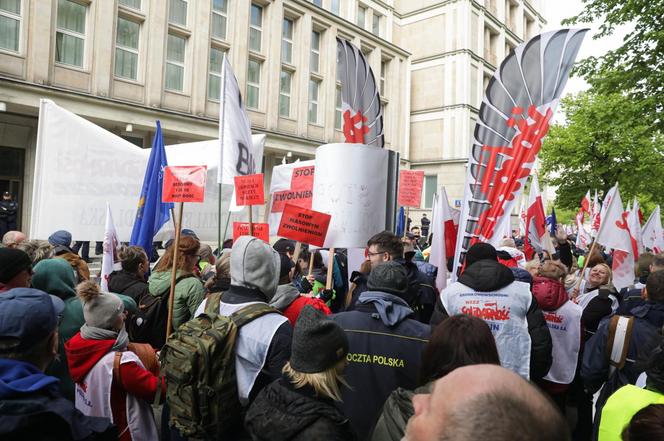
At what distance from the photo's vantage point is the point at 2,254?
9.91 feet

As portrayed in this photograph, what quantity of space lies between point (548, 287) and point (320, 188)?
2.14 m

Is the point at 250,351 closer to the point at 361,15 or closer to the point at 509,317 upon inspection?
the point at 509,317

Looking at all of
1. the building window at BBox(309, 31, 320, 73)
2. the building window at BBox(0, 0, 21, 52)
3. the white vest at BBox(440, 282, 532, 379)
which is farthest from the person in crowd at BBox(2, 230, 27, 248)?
the building window at BBox(309, 31, 320, 73)

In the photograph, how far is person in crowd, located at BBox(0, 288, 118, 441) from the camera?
5.30ft

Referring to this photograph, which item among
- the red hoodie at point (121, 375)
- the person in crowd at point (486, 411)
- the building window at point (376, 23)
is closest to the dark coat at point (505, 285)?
the red hoodie at point (121, 375)

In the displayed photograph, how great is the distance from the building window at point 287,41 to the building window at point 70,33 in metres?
9.82

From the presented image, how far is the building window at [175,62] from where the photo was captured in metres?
19.4

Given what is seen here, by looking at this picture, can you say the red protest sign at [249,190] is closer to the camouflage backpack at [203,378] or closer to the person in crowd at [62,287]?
the person in crowd at [62,287]

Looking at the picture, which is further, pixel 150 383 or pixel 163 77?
pixel 163 77

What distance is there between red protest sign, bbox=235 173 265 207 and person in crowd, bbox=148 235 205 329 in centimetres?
91

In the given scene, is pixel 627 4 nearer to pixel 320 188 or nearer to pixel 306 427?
pixel 320 188

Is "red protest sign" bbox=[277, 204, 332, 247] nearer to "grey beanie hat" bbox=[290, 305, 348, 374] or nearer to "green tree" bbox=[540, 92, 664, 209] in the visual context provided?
"grey beanie hat" bbox=[290, 305, 348, 374]

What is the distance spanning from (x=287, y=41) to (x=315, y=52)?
193 centimetres

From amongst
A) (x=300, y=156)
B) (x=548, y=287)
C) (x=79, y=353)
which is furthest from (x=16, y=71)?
(x=548, y=287)
